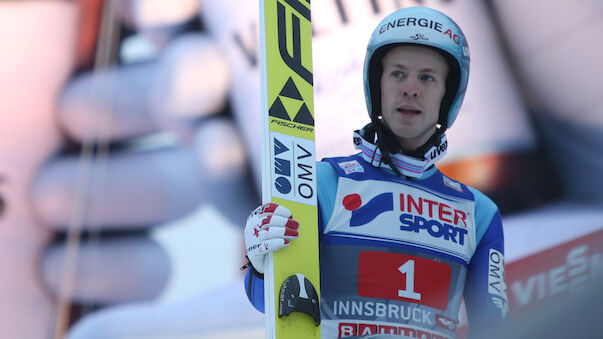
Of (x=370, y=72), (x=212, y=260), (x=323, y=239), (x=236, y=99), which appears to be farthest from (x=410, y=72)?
(x=212, y=260)

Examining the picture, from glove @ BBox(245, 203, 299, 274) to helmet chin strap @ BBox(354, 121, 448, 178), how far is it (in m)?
0.36

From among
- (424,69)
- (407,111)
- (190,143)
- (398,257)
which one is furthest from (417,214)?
(190,143)

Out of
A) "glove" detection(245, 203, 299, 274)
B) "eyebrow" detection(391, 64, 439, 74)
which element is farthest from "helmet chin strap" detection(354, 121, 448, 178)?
"glove" detection(245, 203, 299, 274)

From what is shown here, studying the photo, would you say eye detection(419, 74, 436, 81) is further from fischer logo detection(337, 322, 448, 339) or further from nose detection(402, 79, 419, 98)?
fischer logo detection(337, 322, 448, 339)

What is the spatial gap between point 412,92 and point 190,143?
2614 mm

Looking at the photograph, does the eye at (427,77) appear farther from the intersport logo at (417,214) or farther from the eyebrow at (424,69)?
the intersport logo at (417,214)

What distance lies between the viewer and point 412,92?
1670mm

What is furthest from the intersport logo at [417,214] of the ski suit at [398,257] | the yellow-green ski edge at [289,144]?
the yellow-green ski edge at [289,144]

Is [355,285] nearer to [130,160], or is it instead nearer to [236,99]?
[236,99]

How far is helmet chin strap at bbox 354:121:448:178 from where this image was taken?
1.68 metres

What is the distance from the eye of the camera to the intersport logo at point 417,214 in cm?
161

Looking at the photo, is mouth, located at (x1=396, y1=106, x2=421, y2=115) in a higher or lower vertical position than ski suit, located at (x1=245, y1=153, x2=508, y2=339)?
higher

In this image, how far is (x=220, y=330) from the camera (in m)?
3.70

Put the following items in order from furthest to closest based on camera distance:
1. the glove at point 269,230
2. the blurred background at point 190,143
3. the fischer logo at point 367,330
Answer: the blurred background at point 190,143, the fischer logo at point 367,330, the glove at point 269,230
